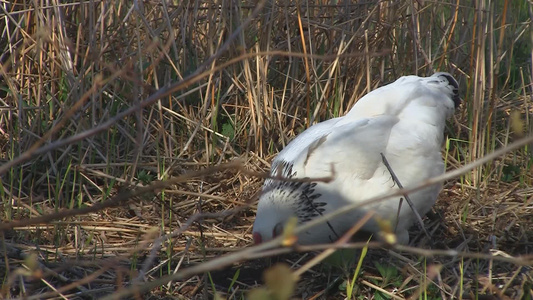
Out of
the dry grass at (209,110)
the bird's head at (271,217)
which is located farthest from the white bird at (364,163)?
the dry grass at (209,110)

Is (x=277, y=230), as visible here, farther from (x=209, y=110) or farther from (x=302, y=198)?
(x=209, y=110)

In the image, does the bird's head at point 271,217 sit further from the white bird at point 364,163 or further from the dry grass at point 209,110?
the dry grass at point 209,110

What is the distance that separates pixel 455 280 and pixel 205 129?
1.62 metres

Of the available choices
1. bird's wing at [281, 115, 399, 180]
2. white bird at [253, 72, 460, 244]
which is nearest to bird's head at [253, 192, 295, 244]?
white bird at [253, 72, 460, 244]

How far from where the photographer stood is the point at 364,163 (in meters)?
2.76

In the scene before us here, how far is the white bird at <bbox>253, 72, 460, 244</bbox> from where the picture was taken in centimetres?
268

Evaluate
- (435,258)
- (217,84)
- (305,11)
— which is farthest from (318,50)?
(435,258)

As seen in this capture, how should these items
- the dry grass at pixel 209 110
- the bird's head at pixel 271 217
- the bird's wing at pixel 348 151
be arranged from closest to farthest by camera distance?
the bird's head at pixel 271 217 < the bird's wing at pixel 348 151 < the dry grass at pixel 209 110

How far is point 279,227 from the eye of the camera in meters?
2.65

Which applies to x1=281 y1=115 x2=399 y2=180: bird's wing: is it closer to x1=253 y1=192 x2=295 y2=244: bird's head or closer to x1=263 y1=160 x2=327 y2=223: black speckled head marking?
x1=263 y1=160 x2=327 y2=223: black speckled head marking

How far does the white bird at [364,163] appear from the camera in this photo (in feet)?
8.80

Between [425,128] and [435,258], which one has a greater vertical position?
[425,128]

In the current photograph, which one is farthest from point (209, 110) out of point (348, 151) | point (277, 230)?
point (277, 230)

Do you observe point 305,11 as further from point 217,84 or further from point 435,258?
point 435,258
